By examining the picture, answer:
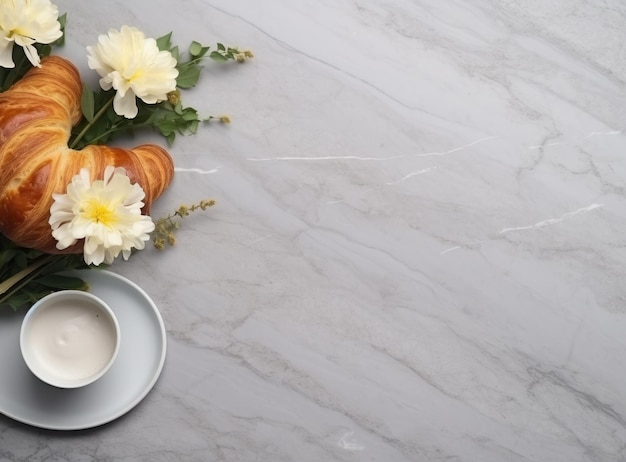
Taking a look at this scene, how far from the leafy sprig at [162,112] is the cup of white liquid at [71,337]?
0.20 meters

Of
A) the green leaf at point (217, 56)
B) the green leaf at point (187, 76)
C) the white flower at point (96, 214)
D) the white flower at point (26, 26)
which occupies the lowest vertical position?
the white flower at point (96, 214)

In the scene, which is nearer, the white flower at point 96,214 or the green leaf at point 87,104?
the white flower at point 96,214

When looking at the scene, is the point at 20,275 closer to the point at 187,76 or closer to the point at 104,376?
the point at 104,376

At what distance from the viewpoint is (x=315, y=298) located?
42.4 inches

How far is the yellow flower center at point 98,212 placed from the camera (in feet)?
2.92

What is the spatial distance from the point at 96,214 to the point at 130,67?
19 centimetres

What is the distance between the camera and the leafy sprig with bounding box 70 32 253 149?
1014 millimetres

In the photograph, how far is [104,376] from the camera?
3.34ft

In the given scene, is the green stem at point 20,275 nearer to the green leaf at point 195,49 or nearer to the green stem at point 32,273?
the green stem at point 32,273

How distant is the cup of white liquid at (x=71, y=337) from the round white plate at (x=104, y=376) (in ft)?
0.18

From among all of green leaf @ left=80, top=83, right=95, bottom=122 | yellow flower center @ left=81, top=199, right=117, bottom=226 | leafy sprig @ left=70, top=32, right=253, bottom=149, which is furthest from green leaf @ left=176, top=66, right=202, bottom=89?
yellow flower center @ left=81, top=199, right=117, bottom=226

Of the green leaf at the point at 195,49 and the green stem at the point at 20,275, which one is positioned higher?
the green leaf at the point at 195,49

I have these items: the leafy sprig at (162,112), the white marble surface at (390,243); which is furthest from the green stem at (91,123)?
the white marble surface at (390,243)

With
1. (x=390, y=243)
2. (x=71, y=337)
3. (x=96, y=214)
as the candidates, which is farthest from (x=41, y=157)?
(x=390, y=243)
